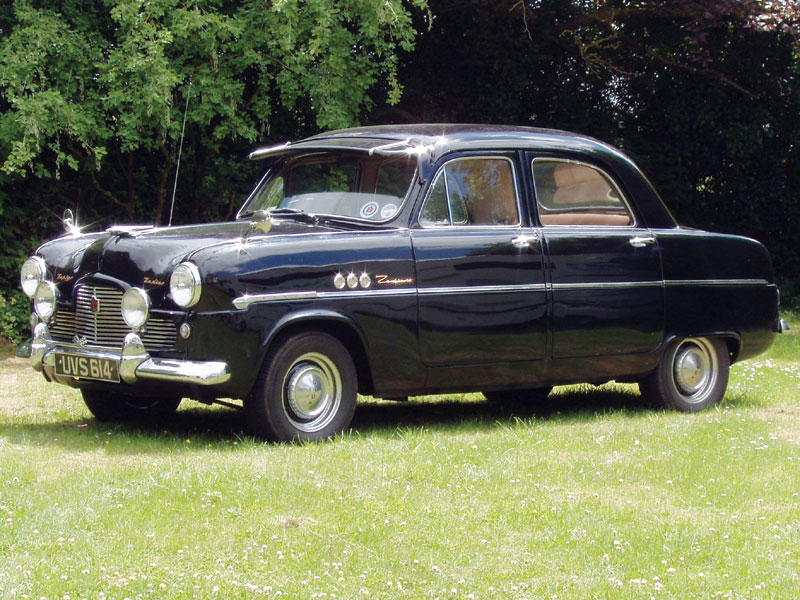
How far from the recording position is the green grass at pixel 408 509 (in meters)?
4.61

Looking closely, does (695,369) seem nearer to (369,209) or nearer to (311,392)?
(369,209)

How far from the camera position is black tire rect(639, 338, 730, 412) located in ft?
28.8

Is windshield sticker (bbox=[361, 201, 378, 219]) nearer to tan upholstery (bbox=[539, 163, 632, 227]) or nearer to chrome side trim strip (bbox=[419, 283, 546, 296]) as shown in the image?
chrome side trim strip (bbox=[419, 283, 546, 296])

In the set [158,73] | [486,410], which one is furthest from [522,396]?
[158,73]

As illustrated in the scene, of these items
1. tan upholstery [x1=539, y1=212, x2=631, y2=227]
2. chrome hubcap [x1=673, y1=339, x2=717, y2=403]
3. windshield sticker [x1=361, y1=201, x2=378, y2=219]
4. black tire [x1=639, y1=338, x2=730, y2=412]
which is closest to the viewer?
windshield sticker [x1=361, y1=201, x2=378, y2=219]

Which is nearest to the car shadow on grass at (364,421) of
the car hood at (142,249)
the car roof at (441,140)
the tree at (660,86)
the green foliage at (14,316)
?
the car hood at (142,249)

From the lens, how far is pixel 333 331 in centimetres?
734

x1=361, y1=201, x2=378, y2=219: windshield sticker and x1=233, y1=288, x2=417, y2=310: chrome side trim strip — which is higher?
x1=361, y1=201, x2=378, y2=219: windshield sticker

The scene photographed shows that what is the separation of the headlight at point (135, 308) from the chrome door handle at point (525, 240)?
245cm

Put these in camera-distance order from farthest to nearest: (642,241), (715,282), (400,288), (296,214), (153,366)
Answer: (715,282) → (642,241) → (296,214) → (400,288) → (153,366)

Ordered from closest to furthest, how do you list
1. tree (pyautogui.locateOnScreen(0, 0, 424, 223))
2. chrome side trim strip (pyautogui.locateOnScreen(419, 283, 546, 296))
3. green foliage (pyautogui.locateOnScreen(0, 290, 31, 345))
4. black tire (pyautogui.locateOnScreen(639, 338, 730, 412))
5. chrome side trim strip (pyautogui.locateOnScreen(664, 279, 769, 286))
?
1. chrome side trim strip (pyautogui.locateOnScreen(419, 283, 546, 296))
2. chrome side trim strip (pyautogui.locateOnScreen(664, 279, 769, 286))
3. black tire (pyautogui.locateOnScreen(639, 338, 730, 412))
4. tree (pyautogui.locateOnScreen(0, 0, 424, 223))
5. green foliage (pyautogui.locateOnScreen(0, 290, 31, 345))

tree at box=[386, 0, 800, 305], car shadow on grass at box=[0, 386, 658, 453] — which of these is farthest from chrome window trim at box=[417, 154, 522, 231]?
tree at box=[386, 0, 800, 305]

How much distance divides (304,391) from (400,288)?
0.87m

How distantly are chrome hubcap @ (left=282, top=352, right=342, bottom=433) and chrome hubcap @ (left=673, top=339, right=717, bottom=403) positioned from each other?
292 cm
